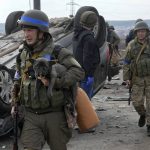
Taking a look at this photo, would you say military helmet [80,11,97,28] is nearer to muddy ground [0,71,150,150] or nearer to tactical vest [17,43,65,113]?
muddy ground [0,71,150,150]

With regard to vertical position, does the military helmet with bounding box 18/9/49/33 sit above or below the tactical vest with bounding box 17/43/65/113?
above

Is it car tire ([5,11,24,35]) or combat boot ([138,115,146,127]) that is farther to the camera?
car tire ([5,11,24,35])

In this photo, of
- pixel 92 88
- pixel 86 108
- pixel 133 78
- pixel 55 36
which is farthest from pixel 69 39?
pixel 86 108

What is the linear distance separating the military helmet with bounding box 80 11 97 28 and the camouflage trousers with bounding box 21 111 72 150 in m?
3.43

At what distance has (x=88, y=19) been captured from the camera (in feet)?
26.3

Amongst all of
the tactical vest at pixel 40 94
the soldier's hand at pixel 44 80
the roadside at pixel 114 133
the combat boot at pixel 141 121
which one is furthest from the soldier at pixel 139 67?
the soldier's hand at pixel 44 80

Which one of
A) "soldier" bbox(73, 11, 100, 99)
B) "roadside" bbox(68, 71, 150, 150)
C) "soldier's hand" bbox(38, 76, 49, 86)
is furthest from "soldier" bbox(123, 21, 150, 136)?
"soldier's hand" bbox(38, 76, 49, 86)

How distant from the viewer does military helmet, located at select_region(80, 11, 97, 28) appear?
800 centimetres

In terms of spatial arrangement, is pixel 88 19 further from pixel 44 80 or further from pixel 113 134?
pixel 44 80

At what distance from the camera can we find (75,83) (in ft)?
15.5

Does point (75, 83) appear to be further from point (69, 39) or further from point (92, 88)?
point (69, 39)

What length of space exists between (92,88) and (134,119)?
1.07 meters

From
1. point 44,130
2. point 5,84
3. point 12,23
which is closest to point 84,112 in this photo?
point 44,130

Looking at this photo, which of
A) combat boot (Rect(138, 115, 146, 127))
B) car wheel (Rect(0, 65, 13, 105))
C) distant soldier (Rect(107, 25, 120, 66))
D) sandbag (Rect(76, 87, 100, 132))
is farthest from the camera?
distant soldier (Rect(107, 25, 120, 66))
